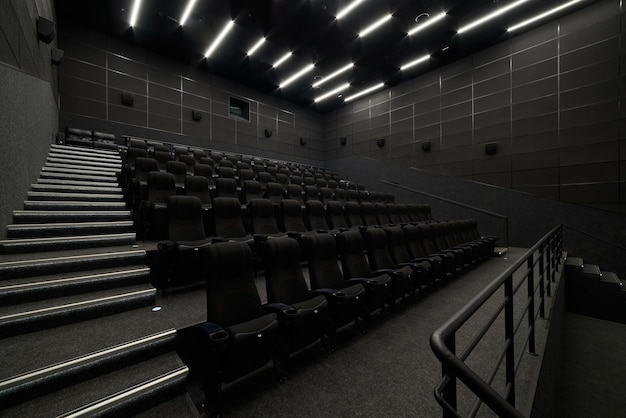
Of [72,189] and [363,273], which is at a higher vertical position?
[72,189]

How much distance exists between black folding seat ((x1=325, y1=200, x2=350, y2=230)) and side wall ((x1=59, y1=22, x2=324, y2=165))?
3703 millimetres

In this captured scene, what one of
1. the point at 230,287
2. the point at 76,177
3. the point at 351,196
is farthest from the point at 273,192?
the point at 230,287

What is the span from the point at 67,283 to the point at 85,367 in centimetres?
55

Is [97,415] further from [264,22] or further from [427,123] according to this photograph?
[427,123]

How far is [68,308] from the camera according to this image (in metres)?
1.11

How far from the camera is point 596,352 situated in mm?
2307

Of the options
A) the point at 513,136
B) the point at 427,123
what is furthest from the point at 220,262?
the point at 427,123

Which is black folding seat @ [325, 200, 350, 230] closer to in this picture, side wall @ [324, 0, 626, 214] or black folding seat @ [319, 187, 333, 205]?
black folding seat @ [319, 187, 333, 205]

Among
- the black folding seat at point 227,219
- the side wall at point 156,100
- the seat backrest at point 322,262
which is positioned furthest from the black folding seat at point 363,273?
the side wall at point 156,100

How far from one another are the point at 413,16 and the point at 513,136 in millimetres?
2408

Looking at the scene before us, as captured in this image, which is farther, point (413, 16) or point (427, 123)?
point (427, 123)

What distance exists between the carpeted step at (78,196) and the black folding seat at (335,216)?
193cm

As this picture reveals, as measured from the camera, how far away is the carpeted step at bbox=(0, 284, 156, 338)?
1006 millimetres

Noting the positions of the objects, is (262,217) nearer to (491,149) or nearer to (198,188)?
(198,188)
